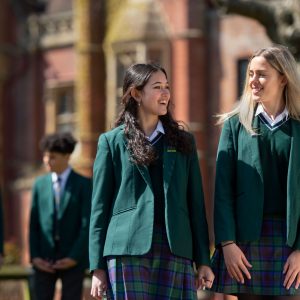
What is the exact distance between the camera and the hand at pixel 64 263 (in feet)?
24.8

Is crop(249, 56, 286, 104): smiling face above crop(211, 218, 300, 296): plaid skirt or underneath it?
above

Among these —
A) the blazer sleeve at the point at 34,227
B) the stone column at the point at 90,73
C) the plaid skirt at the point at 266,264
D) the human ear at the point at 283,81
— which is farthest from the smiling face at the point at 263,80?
the stone column at the point at 90,73

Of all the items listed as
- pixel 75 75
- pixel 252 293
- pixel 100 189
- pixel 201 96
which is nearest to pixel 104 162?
pixel 100 189

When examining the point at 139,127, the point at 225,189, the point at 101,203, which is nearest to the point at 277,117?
the point at 225,189

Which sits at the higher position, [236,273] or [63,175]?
[63,175]

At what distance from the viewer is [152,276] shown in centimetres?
491

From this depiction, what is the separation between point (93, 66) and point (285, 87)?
76.4 feet

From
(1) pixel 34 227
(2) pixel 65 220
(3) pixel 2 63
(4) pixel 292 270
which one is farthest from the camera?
(3) pixel 2 63

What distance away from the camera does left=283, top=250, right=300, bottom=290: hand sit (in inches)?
192

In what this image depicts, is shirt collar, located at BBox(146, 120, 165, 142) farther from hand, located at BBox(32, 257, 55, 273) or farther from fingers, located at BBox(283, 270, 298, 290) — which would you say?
hand, located at BBox(32, 257, 55, 273)

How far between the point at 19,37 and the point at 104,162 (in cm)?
2808

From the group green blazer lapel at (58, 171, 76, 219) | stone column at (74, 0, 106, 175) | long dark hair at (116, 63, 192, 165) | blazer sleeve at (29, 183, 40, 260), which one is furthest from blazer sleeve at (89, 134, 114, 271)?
stone column at (74, 0, 106, 175)

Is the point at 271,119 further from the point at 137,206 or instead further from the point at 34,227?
the point at 34,227

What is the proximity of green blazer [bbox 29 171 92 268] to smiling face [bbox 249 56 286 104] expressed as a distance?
2861 mm
